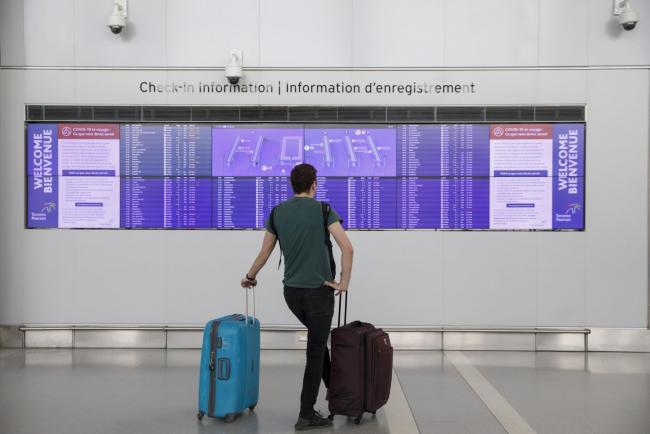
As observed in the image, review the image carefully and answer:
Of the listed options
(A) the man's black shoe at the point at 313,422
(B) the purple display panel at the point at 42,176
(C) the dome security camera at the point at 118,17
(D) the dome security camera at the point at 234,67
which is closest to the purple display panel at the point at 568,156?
(D) the dome security camera at the point at 234,67

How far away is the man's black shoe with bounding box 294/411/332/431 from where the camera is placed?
16.4 ft

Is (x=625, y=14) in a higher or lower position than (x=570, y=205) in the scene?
higher

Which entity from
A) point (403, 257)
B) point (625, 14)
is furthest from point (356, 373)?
point (625, 14)

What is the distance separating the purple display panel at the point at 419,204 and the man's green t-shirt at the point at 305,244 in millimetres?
2968

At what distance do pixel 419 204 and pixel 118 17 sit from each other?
3.60 m

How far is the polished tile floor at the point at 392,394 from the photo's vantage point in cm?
505

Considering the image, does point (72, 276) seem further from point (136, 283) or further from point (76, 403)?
point (76, 403)

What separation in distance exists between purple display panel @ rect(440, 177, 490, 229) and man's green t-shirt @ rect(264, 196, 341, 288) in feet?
10.2

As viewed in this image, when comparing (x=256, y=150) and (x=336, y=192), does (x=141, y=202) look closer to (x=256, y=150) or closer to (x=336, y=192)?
(x=256, y=150)

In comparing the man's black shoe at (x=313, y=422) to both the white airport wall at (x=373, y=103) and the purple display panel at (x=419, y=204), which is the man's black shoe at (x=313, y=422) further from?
the purple display panel at (x=419, y=204)

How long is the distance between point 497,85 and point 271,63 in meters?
2.36

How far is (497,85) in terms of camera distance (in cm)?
796

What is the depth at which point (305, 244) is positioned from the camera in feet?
16.5

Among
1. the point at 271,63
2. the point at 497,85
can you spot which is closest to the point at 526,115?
the point at 497,85
